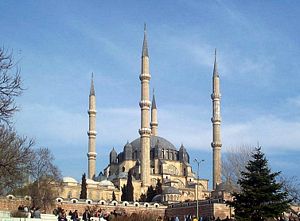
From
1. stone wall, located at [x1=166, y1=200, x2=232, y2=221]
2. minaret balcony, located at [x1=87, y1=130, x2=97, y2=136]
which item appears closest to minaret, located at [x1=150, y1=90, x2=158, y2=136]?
minaret balcony, located at [x1=87, y1=130, x2=97, y2=136]

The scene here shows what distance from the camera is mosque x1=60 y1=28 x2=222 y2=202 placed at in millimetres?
52906

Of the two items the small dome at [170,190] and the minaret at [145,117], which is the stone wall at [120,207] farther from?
the minaret at [145,117]

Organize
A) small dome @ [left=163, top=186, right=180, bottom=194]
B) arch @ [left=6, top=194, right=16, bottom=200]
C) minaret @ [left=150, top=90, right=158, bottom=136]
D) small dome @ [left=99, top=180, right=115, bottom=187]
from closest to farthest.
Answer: arch @ [left=6, top=194, right=16, bottom=200] < small dome @ [left=163, top=186, right=180, bottom=194] < small dome @ [left=99, top=180, right=115, bottom=187] < minaret @ [left=150, top=90, right=158, bottom=136]

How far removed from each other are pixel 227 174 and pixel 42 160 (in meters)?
14.2

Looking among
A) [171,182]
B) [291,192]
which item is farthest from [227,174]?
[171,182]

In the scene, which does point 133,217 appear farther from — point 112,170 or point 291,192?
point 112,170

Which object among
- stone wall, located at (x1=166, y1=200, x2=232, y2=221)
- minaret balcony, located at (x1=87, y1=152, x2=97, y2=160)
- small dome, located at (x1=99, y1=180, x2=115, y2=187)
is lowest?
stone wall, located at (x1=166, y1=200, x2=232, y2=221)

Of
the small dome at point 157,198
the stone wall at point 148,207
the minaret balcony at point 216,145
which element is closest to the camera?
the stone wall at point 148,207

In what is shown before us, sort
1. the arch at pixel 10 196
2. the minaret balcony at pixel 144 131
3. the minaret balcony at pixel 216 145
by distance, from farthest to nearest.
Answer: the minaret balcony at pixel 216 145
the minaret balcony at pixel 144 131
the arch at pixel 10 196

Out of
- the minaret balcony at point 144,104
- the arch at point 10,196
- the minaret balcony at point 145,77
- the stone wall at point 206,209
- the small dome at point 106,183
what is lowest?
the stone wall at point 206,209

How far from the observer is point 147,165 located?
53.1 meters

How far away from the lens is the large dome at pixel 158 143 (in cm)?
6291

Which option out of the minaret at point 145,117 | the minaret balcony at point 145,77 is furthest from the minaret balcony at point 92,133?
the minaret balcony at point 145,77

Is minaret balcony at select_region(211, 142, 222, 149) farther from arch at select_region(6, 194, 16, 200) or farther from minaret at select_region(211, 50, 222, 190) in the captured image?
arch at select_region(6, 194, 16, 200)
